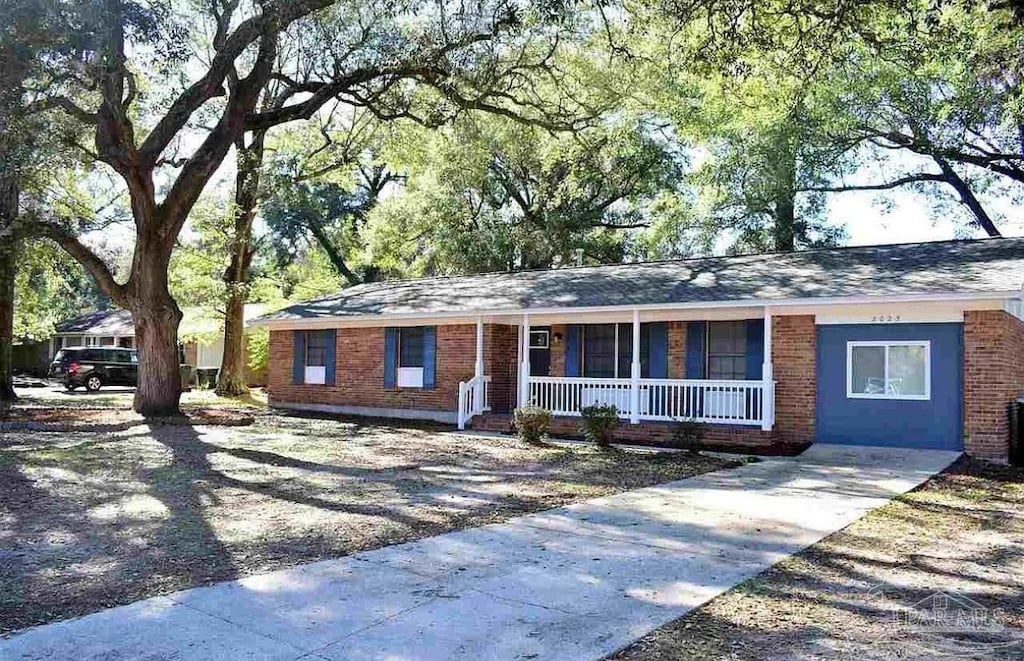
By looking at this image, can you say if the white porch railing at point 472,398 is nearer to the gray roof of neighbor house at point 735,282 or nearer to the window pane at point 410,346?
the gray roof of neighbor house at point 735,282

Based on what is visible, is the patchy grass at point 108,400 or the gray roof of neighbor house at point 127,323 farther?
the gray roof of neighbor house at point 127,323

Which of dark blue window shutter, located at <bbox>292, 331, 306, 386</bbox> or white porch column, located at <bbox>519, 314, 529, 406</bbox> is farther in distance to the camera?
dark blue window shutter, located at <bbox>292, 331, 306, 386</bbox>

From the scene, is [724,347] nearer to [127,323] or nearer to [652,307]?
[652,307]

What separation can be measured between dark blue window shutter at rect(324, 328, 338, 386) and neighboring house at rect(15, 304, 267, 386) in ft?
31.5

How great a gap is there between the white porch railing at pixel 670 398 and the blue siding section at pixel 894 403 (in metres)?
1.04

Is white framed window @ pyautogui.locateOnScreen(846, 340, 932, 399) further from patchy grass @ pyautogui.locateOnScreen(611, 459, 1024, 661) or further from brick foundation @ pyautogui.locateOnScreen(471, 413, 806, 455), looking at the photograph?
patchy grass @ pyautogui.locateOnScreen(611, 459, 1024, 661)

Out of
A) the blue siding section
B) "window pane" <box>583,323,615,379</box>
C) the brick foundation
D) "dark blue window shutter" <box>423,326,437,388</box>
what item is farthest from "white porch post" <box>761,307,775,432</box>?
"dark blue window shutter" <box>423,326,437,388</box>

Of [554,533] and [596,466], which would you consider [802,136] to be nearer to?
[596,466]

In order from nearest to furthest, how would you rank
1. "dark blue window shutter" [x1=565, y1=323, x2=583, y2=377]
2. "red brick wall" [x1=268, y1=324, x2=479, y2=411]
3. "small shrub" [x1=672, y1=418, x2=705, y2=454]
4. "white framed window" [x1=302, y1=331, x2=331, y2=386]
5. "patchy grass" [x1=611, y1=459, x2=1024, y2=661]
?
"patchy grass" [x1=611, y1=459, x2=1024, y2=661]
"small shrub" [x1=672, y1=418, x2=705, y2=454]
"dark blue window shutter" [x1=565, y1=323, x2=583, y2=377]
"red brick wall" [x1=268, y1=324, x2=479, y2=411]
"white framed window" [x1=302, y1=331, x2=331, y2=386]

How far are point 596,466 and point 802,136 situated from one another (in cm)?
1714

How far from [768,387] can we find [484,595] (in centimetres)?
993

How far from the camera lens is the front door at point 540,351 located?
18.1 meters

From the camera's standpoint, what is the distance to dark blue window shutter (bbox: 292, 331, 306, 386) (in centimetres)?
2156

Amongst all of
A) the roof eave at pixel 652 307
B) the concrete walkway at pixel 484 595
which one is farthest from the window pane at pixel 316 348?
the concrete walkway at pixel 484 595
